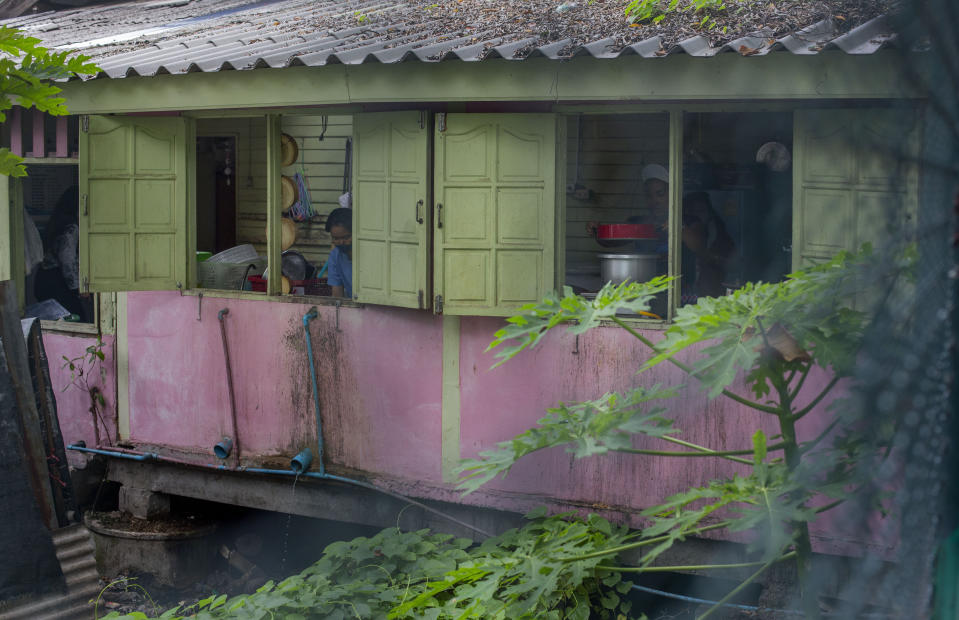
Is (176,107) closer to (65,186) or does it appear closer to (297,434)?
(297,434)

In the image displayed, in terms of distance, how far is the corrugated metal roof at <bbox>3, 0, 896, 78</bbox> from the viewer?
198 inches

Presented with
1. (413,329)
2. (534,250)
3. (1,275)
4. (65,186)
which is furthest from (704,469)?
(65,186)

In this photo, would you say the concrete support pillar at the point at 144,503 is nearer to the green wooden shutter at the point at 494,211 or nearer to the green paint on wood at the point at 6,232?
the green paint on wood at the point at 6,232

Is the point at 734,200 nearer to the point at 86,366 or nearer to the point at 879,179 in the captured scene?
the point at 86,366

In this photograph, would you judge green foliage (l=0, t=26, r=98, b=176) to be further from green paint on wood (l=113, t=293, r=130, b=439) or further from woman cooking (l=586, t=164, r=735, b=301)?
green paint on wood (l=113, t=293, r=130, b=439)

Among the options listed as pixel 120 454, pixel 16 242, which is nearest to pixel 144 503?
pixel 120 454

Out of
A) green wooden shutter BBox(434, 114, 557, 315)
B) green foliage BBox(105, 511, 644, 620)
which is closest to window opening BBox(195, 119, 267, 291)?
green wooden shutter BBox(434, 114, 557, 315)

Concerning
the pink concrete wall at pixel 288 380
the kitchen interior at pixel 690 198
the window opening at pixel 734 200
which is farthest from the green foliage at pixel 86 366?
the window opening at pixel 734 200

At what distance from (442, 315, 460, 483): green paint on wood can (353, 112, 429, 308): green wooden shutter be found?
13.7 inches

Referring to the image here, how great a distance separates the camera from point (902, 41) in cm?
119

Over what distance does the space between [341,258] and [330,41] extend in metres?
1.69

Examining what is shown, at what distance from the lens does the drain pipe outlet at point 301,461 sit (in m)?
6.82

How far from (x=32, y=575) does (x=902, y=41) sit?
18.0 feet

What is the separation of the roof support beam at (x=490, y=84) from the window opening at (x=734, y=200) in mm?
1106
